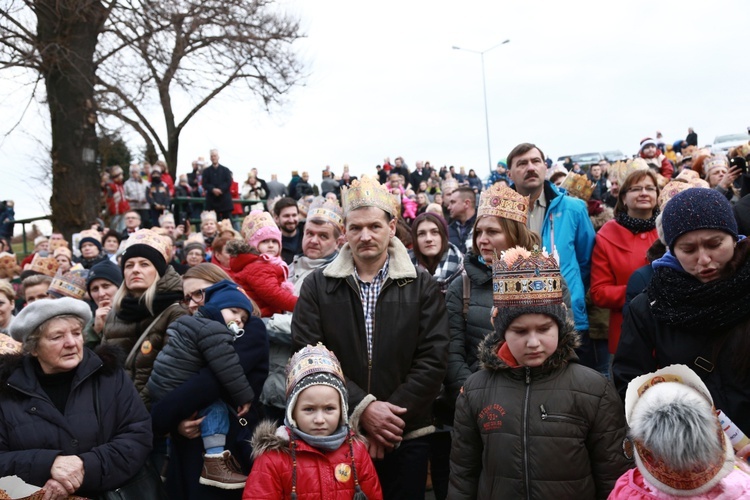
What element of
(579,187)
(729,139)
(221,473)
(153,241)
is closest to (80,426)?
(221,473)

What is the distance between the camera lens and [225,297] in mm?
4562

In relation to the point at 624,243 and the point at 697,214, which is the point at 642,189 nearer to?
the point at 624,243

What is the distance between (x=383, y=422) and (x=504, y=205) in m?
1.52

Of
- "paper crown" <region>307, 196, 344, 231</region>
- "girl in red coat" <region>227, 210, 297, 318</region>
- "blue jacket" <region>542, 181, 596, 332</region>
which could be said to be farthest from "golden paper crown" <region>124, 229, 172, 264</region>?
"blue jacket" <region>542, 181, 596, 332</region>

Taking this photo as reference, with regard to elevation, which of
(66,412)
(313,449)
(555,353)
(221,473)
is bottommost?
(221,473)

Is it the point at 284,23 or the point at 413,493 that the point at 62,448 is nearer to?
the point at 413,493

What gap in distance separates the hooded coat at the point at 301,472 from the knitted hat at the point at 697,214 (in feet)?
6.26

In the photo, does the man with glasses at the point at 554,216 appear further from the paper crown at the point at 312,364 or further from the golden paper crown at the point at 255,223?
the golden paper crown at the point at 255,223

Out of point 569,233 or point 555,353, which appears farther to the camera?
point 569,233

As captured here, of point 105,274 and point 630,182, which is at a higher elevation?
point 630,182

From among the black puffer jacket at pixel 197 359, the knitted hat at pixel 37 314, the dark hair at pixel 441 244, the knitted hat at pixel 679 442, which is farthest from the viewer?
the dark hair at pixel 441 244

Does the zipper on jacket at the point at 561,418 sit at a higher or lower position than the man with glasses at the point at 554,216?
lower

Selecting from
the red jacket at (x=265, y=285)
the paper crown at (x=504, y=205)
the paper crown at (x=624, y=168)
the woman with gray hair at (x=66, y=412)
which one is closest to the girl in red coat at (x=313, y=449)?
the woman with gray hair at (x=66, y=412)

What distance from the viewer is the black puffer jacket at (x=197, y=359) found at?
424 centimetres
